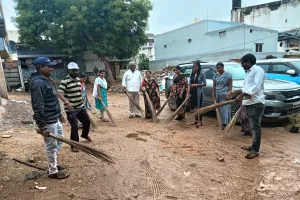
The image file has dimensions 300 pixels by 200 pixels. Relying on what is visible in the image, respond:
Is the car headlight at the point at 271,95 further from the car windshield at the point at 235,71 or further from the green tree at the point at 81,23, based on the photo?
the green tree at the point at 81,23

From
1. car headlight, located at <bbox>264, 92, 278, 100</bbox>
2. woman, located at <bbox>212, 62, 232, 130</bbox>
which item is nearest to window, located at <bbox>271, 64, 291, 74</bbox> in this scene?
car headlight, located at <bbox>264, 92, 278, 100</bbox>

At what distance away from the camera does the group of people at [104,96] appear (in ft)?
10.1

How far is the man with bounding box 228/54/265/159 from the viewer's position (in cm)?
371

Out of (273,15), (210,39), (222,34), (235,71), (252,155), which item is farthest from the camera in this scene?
(273,15)

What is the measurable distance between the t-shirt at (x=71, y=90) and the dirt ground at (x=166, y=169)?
3.15 ft

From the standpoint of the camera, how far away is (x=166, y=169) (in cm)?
363

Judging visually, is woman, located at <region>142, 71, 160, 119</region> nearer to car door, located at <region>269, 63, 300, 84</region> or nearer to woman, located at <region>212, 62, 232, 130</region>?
woman, located at <region>212, 62, 232, 130</region>

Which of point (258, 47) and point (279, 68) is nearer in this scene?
point (279, 68)

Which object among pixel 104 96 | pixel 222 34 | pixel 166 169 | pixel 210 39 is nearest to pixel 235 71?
pixel 104 96

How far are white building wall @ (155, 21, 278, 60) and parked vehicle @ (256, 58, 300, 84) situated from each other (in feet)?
43.8

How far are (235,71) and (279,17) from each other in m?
26.8

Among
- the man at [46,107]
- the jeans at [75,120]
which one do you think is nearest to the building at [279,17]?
the jeans at [75,120]

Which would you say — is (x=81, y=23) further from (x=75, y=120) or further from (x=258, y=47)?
(x=258, y=47)

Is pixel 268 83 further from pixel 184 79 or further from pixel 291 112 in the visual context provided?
pixel 184 79
